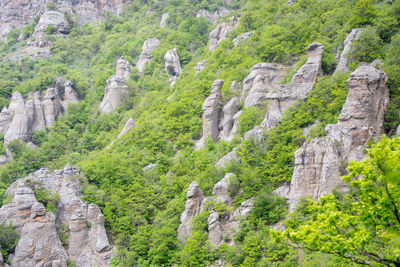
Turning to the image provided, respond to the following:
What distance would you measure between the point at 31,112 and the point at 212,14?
193 feet

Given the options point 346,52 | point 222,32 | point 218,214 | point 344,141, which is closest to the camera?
point 344,141

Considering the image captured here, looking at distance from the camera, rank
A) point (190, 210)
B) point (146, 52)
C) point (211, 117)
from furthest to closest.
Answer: point (146, 52) → point (211, 117) → point (190, 210)

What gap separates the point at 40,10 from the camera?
11462 cm

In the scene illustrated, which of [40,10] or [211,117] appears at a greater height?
[40,10]

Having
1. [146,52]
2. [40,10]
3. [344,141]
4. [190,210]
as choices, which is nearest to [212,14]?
[146,52]

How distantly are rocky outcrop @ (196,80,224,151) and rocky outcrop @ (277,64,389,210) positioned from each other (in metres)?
17.6

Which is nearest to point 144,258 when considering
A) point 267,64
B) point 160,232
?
point 160,232

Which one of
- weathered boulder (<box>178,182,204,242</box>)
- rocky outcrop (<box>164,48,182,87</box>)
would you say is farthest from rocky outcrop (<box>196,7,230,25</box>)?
weathered boulder (<box>178,182,204,242</box>)

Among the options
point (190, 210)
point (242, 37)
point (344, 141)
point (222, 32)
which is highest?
point (222, 32)

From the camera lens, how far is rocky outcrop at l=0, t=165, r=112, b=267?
31406 mm

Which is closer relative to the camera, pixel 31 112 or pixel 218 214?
pixel 218 214

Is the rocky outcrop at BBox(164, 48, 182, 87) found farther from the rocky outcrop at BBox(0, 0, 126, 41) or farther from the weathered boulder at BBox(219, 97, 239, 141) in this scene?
the rocky outcrop at BBox(0, 0, 126, 41)

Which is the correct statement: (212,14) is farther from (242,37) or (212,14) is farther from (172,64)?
(242,37)

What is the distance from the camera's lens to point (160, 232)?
3319 cm
